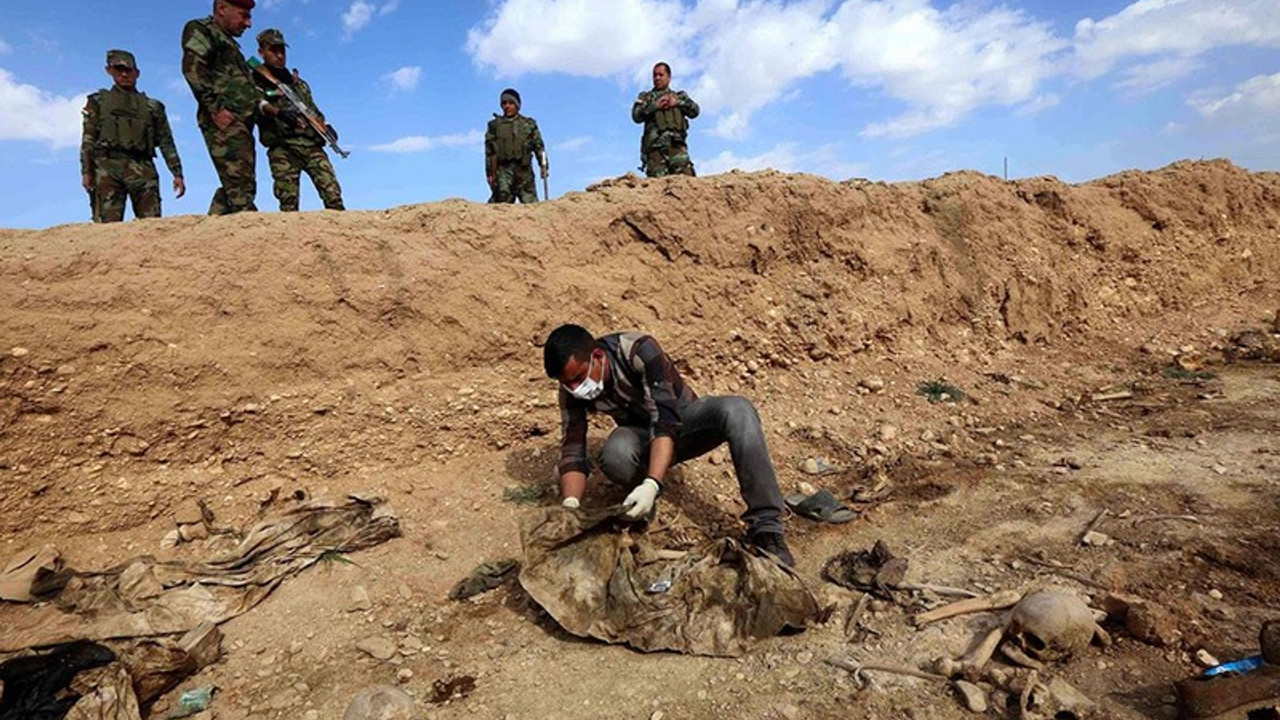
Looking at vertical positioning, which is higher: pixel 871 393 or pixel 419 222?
pixel 419 222

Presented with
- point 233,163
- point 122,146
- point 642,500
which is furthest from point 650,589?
point 122,146

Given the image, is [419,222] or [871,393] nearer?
[419,222]

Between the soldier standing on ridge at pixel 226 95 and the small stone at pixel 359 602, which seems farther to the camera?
the soldier standing on ridge at pixel 226 95

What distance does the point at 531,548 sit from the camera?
8.54 ft

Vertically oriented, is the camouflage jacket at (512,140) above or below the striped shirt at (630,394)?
above

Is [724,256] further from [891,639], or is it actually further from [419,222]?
[891,639]

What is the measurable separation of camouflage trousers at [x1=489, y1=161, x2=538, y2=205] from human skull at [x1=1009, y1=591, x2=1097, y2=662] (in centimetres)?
607

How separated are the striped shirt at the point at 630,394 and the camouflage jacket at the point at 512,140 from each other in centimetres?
432

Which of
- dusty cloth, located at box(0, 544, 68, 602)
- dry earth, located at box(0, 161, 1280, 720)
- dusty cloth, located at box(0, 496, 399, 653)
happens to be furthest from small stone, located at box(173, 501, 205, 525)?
dusty cloth, located at box(0, 544, 68, 602)

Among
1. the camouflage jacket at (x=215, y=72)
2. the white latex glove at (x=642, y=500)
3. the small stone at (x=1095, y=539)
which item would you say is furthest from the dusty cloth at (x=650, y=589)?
the camouflage jacket at (x=215, y=72)

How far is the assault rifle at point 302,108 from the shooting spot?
4.71 metres

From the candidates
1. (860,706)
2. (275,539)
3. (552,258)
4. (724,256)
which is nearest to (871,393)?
(724,256)

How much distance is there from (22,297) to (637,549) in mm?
3044

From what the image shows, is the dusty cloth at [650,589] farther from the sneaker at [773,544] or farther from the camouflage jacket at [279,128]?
the camouflage jacket at [279,128]
